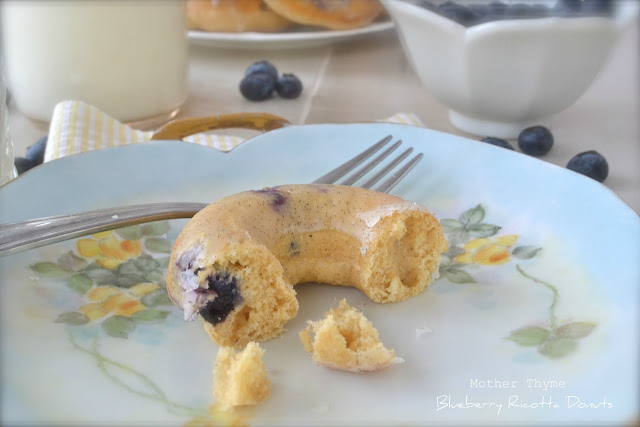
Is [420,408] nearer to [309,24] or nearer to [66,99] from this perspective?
[66,99]

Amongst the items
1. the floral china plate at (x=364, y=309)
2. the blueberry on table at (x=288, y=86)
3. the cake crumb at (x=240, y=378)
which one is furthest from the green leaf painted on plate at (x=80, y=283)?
the blueberry on table at (x=288, y=86)

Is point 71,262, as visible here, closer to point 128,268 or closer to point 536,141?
point 128,268

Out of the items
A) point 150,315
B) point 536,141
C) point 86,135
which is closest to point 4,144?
point 86,135

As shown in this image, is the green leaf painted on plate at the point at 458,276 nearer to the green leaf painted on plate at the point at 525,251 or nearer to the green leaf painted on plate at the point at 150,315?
the green leaf painted on plate at the point at 525,251

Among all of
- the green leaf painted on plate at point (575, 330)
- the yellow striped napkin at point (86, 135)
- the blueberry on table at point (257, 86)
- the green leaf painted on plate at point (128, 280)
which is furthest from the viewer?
the blueberry on table at point (257, 86)

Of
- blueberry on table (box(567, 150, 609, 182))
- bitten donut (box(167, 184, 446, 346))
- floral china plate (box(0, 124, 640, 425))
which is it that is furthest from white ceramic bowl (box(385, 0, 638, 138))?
bitten donut (box(167, 184, 446, 346))
